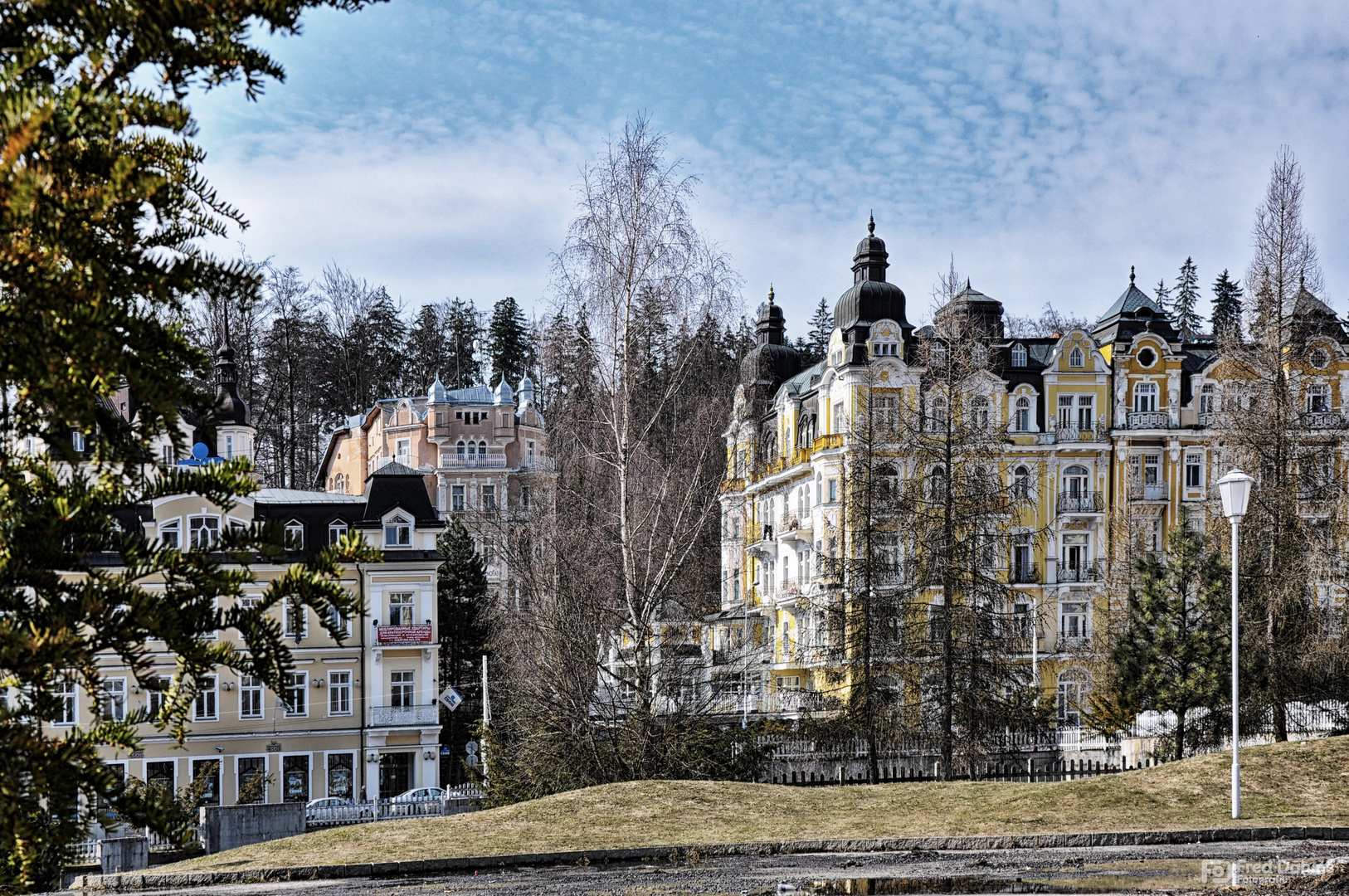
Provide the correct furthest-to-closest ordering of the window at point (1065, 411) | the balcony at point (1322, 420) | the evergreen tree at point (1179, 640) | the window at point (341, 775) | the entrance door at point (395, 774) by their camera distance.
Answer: the window at point (1065, 411)
the entrance door at point (395, 774)
the window at point (341, 775)
the evergreen tree at point (1179, 640)
the balcony at point (1322, 420)

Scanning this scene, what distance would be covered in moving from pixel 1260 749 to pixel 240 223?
20.8m

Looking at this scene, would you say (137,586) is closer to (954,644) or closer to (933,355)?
(954,644)

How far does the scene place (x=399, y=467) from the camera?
167 feet

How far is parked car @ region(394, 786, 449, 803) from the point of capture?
3953 centimetres

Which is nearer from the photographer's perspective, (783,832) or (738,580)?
(783,832)

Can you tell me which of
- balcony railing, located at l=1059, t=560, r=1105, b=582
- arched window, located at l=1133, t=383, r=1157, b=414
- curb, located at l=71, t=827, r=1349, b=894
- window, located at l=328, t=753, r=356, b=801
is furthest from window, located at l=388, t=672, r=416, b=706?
curb, located at l=71, t=827, r=1349, b=894

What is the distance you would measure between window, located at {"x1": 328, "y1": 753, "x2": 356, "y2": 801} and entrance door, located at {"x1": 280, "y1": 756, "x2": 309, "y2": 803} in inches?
32.6

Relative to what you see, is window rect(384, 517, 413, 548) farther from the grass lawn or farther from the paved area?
the paved area

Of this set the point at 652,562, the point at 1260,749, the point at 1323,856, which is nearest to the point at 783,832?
the point at 1323,856

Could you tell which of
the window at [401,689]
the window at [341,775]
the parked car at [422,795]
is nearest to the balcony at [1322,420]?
the parked car at [422,795]

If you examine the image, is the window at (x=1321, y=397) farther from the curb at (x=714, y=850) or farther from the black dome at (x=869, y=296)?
the curb at (x=714, y=850)

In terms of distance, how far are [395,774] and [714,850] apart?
34888mm

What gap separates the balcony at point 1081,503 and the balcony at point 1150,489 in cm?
122

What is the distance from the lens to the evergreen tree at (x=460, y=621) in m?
55.4
